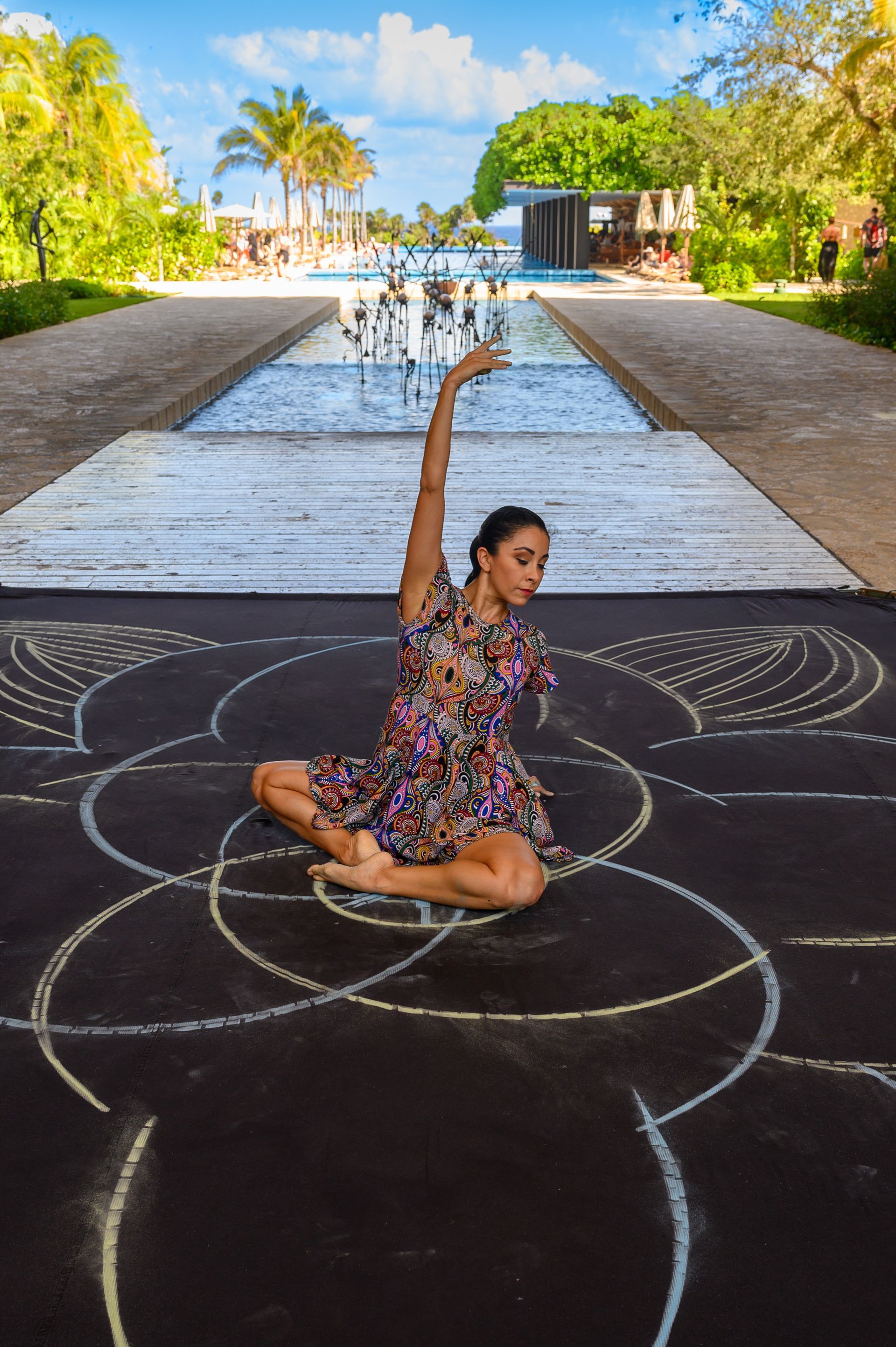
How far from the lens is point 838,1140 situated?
6.19 ft

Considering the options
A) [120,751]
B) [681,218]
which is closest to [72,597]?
[120,751]

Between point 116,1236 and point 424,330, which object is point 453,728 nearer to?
point 116,1236

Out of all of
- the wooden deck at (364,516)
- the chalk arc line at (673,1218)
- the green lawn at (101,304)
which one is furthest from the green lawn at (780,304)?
the chalk arc line at (673,1218)

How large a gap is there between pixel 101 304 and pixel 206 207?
38.8 feet

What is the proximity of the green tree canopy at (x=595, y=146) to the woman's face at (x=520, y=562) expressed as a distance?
3953 cm

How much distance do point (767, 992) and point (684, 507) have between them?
4.46 metres

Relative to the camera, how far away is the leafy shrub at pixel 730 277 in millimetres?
22344

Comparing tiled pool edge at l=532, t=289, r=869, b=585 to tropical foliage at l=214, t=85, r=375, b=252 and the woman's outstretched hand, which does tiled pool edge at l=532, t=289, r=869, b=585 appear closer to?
the woman's outstretched hand

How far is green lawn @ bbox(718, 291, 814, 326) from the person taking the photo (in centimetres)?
1705

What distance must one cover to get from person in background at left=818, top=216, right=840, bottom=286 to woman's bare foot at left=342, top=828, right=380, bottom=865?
2111 cm

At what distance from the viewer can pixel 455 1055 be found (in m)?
2.08

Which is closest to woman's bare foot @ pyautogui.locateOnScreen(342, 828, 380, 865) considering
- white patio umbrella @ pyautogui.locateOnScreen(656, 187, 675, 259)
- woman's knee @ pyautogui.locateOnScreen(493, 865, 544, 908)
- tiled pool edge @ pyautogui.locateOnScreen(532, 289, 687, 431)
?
woman's knee @ pyautogui.locateOnScreen(493, 865, 544, 908)

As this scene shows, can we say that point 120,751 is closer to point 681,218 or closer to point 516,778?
point 516,778

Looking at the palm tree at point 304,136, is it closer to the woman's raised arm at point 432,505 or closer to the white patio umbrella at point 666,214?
the white patio umbrella at point 666,214
